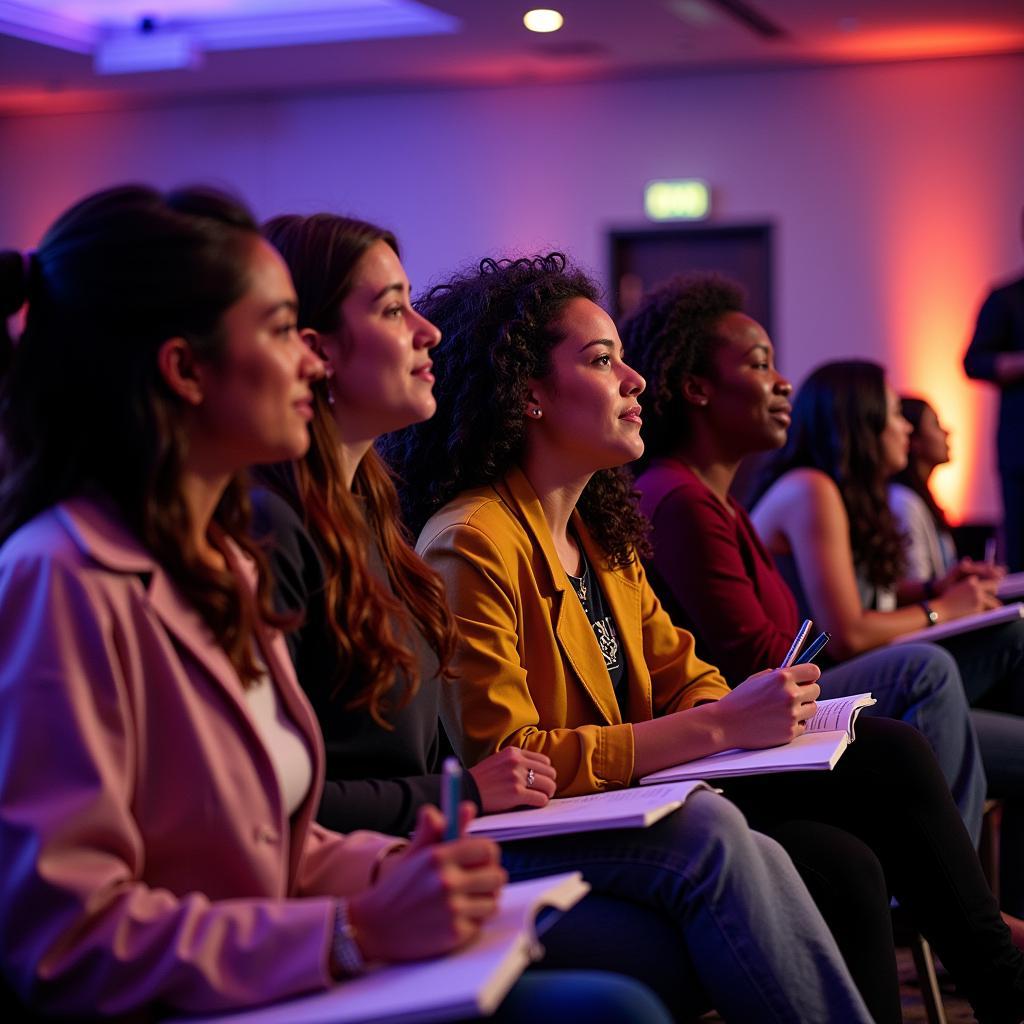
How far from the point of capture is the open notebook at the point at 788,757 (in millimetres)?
1684

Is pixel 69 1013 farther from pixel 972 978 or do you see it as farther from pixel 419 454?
pixel 972 978

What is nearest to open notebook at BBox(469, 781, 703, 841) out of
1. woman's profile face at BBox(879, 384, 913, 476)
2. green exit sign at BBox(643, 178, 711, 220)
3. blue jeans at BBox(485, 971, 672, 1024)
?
blue jeans at BBox(485, 971, 672, 1024)

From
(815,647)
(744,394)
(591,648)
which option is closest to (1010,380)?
(744,394)

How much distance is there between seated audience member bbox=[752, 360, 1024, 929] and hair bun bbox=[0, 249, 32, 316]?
6.69ft

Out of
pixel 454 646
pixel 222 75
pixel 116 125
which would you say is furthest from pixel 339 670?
pixel 116 125

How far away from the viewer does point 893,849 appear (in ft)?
6.57

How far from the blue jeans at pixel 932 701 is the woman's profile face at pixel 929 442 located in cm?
159

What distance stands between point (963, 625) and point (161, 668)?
2060 millimetres

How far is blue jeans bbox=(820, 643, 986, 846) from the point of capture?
2498 millimetres

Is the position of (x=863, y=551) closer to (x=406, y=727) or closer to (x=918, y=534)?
(x=918, y=534)

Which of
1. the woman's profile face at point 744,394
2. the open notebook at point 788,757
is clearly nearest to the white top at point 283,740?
the open notebook at point 788,757

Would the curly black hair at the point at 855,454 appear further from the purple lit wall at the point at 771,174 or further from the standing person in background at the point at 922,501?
the purple lit wall at the point at 771,174

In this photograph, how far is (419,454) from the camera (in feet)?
6.97

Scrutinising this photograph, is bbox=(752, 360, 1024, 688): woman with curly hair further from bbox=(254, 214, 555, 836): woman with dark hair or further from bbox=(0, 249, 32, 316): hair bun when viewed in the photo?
bbox=(0, 249, 32, 316): hair bun
